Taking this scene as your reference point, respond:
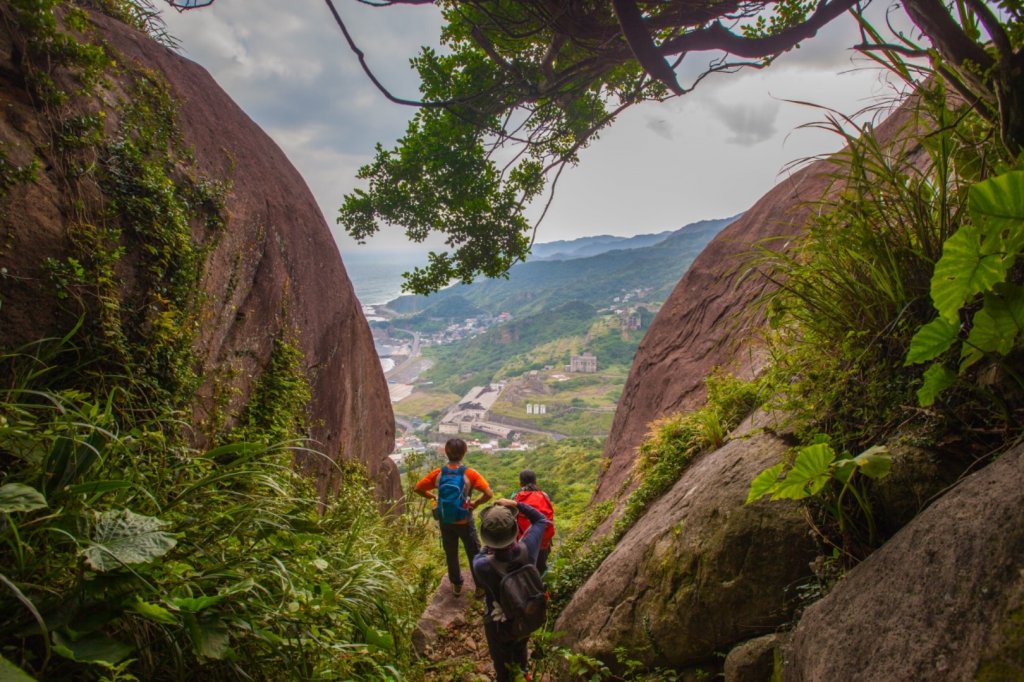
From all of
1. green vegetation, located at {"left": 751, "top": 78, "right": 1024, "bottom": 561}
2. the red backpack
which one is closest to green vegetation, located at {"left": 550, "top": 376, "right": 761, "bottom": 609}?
the red backpack

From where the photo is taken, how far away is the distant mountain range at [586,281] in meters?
97.3

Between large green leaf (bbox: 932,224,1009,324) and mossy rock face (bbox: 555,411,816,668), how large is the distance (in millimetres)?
1445

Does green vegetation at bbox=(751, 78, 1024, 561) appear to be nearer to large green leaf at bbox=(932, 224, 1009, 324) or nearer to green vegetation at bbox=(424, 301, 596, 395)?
large green leaf at bbox=(932, 224, 1009, 324)

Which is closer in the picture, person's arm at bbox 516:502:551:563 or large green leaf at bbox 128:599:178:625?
large green leaf at bbox 128:599:178:625

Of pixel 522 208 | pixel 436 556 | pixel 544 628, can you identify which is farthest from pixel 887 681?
pixel 522 208

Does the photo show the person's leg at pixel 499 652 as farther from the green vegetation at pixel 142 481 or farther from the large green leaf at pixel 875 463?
the large green leaf at pixel 875 463

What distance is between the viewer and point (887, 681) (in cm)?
156

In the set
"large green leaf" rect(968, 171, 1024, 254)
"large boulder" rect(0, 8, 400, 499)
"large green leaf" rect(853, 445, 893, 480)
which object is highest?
"large boulder" rect(0, 8, 400, 499)

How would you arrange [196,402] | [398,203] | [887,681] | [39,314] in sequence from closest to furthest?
1. [887,681]
2. [39,314]
3. [196,402]
4. [398,203]

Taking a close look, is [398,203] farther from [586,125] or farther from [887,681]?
[887,681]

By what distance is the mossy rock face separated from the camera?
103 inches

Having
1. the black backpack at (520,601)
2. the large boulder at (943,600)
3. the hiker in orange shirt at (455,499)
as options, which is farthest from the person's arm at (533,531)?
the large boulder at (943,600)

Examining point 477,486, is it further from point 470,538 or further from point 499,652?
point 499,652

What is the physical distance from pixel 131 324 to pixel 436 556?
440cm
